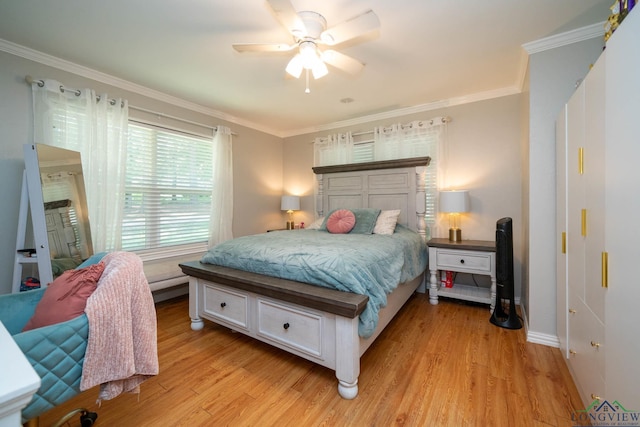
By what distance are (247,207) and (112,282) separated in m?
2.97

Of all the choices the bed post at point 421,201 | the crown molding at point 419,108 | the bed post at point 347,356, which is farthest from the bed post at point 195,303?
the crown molding at point 419,108

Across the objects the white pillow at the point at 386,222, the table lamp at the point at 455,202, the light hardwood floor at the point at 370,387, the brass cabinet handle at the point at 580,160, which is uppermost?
the brass cabinet handle at the point at 580,160

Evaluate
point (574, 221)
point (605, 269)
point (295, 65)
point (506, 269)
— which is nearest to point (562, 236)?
point (574, 221)

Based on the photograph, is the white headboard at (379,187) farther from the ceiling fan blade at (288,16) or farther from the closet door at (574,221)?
the ceiling fan blade at (288,16)

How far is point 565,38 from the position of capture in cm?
197

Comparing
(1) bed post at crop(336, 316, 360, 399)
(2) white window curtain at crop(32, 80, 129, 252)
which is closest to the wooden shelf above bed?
(1) bed post at crop(336, 316, 360, 399)

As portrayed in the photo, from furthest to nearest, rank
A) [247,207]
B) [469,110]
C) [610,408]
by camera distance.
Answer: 1. [247,207]
2. [469,110]
3. [610,408]

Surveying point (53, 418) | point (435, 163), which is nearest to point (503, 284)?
point (435, 163)

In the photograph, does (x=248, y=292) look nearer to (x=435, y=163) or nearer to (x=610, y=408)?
(x=610, y=408)

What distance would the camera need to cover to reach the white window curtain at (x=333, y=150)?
3973 mm

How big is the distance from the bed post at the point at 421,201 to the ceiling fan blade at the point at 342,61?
69.3 inches

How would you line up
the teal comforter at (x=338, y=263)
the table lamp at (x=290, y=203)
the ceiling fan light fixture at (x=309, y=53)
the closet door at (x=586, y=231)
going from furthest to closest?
1. the table lamp at (x=290, y=203)
2. the ceiling fan light fixture at (x=309, y=53)
3. the teal comforter at (x=338, y=263)
4. the closet door at (x=586, y=231)

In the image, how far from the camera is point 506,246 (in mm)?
2359

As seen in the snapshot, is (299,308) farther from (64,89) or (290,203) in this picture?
(64,89)
